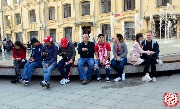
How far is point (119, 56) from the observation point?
7.54 m

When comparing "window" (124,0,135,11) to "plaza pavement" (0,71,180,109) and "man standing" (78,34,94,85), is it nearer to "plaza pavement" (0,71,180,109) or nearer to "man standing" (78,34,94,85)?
"plaza pavement" (0,71,180,109)

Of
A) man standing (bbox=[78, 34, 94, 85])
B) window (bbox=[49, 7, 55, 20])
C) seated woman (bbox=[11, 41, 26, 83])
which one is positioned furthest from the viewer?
window (bbox=[49, 7, 55, 20])

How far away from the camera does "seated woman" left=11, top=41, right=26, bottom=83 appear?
7777 mm

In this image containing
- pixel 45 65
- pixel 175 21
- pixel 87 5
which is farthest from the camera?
pixel 87 5

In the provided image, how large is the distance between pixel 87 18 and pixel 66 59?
22.9 m

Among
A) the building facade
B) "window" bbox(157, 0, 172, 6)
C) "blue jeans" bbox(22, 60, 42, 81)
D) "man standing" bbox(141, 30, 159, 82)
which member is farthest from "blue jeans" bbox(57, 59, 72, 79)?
"window" bbox(157, 0, 172, 6)

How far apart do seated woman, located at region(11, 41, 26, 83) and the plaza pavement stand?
319 millimetres

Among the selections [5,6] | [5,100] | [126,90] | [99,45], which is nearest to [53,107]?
[5,100]

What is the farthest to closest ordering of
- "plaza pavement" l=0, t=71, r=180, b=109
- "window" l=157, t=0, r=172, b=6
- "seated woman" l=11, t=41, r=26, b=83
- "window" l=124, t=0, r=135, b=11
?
1. "window" l=124, t=0, r=135, b=11
2. "window" l=157, t=0, r=172, b=6
3. "seated woman" l=11, t=41, r=26, b=83
4. "plaza pavement" l=0, t=71, r=180, b=109

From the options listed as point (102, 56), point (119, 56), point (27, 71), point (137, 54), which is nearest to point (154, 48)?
point (137, 54)

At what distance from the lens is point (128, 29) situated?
89.3ft

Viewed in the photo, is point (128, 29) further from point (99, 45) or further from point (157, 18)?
point (99, 45)

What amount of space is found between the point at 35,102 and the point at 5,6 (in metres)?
38.4

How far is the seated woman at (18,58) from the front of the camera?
306 inches
